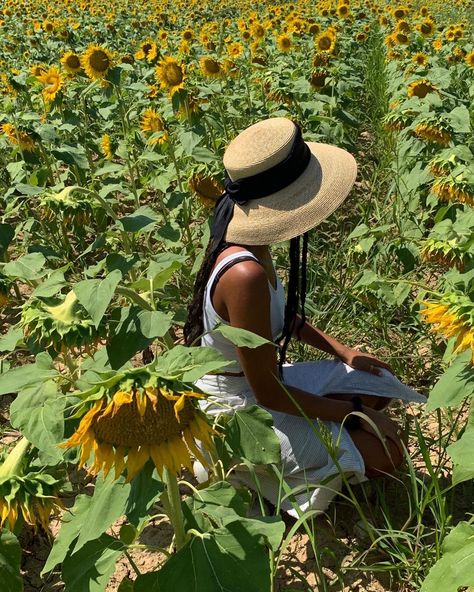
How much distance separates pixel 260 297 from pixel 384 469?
62 cm

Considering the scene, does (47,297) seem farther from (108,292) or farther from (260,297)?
(260,297)

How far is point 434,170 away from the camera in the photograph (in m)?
2.37

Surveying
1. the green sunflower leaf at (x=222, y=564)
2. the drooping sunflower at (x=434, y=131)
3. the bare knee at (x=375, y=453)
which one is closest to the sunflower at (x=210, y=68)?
the drooping sunflower at (x=434, y=131)

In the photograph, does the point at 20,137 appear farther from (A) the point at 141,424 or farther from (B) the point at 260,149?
(A) the point at 141,424

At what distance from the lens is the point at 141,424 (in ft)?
3.03

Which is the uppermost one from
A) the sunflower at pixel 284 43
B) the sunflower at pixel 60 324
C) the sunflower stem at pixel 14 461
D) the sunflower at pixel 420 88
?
the sunflower at pixel 60 324

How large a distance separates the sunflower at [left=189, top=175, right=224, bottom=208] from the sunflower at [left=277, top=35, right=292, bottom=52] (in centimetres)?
333

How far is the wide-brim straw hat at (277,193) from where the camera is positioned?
162 cm

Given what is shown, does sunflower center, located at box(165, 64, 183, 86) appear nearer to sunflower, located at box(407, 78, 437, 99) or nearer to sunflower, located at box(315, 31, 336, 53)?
sunflower, located at box(407, 78, 437, 99)

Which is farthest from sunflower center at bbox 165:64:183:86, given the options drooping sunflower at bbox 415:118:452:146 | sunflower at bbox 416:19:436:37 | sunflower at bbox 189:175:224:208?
sunflower at bbox 416:19:436:37

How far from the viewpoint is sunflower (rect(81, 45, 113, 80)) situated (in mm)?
3383

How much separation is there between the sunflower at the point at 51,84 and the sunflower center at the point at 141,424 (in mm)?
2845

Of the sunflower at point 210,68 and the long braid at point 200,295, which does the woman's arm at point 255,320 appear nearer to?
the long braid at point 200,295

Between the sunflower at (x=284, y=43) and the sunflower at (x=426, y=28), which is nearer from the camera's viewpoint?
the sunflower at (x=284, y=43)
